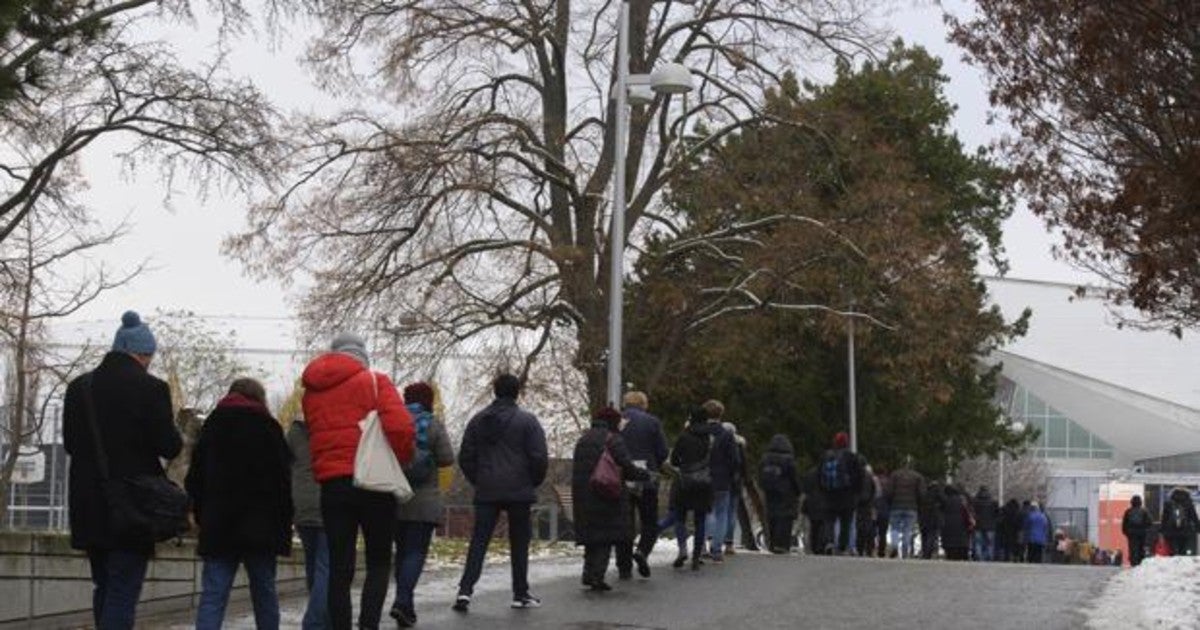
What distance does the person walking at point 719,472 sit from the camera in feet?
62.3

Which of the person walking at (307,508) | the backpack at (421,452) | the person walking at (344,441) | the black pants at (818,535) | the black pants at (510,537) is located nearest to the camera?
the person walking at (344,441)

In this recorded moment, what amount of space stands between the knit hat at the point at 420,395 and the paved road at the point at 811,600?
1.53 m

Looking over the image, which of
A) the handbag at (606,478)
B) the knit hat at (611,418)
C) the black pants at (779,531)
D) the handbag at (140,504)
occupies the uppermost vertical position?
the knit hat at (611,418)

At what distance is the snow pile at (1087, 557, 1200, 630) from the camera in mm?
14016

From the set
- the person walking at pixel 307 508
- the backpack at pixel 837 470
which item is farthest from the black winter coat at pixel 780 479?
the person walking at pixel 307 508

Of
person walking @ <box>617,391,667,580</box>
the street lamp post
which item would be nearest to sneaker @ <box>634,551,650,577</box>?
person walking @ <box>617,391,667,580</box>

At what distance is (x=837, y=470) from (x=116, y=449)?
1613 centimetres

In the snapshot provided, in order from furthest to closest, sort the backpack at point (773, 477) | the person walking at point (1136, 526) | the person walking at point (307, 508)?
1. the person walking at point (1136, 526)
2. the backpack at point (773, 477)
3. the person walking at point (307, 508)

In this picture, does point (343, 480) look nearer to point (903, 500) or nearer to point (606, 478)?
point (606, 478)

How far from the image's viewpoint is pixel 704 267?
113 feet

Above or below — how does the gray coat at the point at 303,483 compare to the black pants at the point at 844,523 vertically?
above

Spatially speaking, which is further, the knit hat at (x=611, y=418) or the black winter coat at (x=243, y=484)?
the knit hat at (x=611, y=418)

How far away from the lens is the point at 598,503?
1557cm

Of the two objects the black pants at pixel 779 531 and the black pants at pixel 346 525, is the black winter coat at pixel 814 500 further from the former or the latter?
the black pants at pixel 346 525
